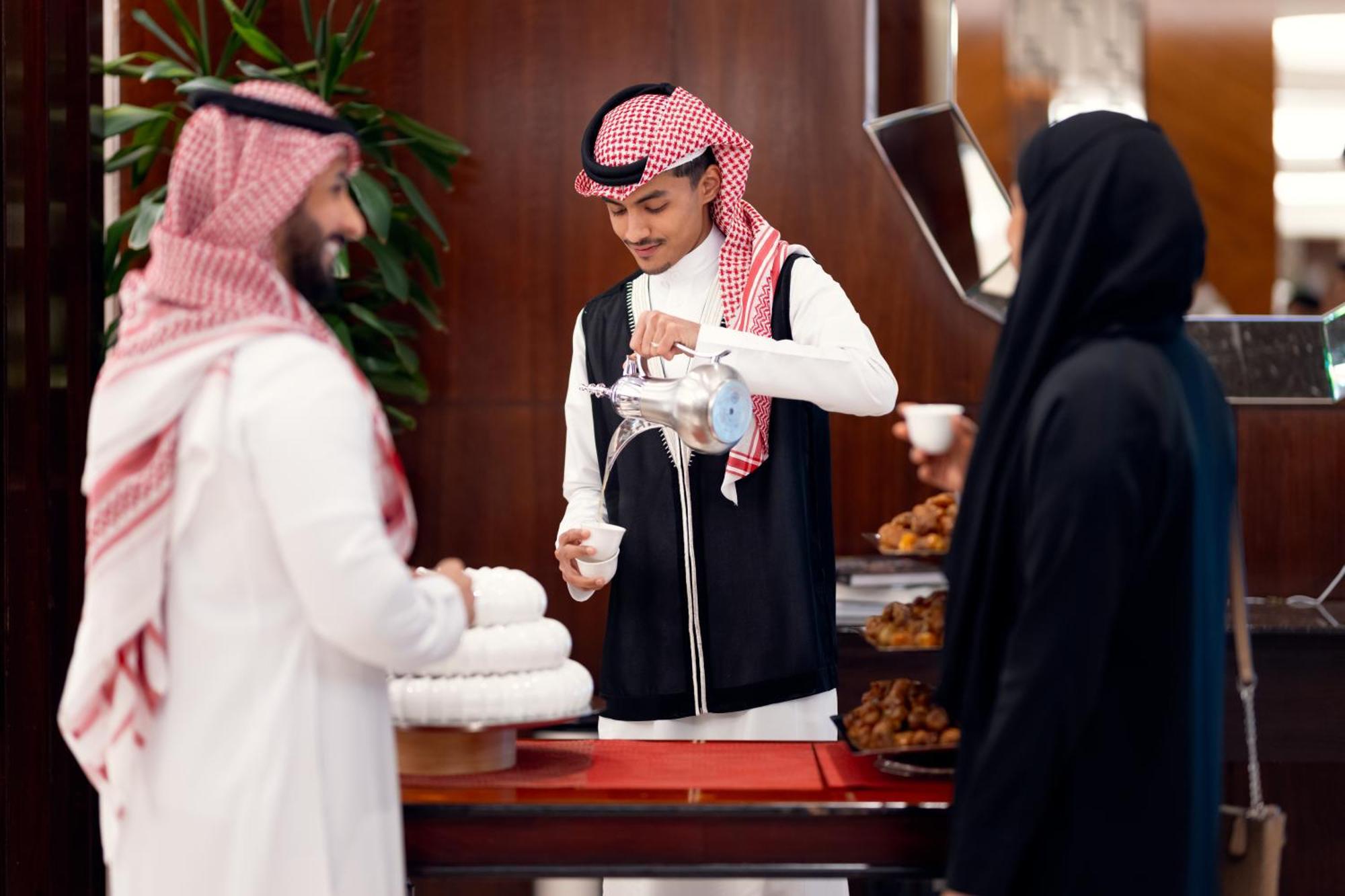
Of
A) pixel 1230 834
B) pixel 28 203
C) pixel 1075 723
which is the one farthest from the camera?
pixel 28 203

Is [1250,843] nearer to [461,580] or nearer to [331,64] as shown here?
[461,580]

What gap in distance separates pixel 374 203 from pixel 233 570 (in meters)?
1.90

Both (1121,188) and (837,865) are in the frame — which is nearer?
(1121,188)

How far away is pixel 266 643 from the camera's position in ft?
5.04

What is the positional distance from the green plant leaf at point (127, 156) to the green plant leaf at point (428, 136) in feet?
1.89

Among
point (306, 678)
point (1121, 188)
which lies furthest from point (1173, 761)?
point (306, 678)

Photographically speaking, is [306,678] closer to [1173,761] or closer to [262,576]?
[262,576]

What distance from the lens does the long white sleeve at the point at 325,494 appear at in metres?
1.47

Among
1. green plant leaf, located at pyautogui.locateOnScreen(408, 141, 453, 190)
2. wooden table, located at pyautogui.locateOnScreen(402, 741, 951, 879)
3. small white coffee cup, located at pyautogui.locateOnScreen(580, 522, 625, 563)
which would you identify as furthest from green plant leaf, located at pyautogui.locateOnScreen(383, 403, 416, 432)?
wooden table, located at pyautogui.locateOnScreen(402, 741, 951, 879)

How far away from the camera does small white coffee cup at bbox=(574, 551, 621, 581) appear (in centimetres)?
235

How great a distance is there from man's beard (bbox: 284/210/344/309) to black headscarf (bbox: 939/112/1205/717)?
76 cm

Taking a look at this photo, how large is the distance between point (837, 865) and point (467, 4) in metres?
2.73

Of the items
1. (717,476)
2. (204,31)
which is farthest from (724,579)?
(204,31)

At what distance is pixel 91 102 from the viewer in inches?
117
